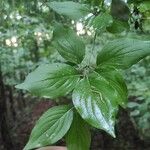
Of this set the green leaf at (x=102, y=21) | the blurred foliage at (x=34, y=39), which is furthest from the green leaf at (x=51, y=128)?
the blurred foliage at (x=34, y=39)

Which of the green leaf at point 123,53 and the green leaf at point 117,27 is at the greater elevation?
the green leaf at point 117,27

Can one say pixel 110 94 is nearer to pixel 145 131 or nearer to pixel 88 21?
pixel 88 21

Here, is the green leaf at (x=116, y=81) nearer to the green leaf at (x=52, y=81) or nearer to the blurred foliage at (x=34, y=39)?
the green leaf at (x=52, y=81)

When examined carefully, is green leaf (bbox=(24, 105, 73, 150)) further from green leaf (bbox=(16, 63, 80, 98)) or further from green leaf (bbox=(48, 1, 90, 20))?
green leaf (bbox=(48, 1, 90, 20))

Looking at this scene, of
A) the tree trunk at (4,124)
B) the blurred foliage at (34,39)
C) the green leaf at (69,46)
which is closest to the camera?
the green leaf at (69,46)

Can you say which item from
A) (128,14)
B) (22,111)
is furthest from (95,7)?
(22,111)

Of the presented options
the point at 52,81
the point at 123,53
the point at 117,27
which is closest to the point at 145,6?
the point at 117,27

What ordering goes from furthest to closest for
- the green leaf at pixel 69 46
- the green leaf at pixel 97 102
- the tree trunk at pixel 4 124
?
the tree trunk at pixel 4 124 < the green leaf at pixel 69 46 < the green leaf at pixel 97 102
